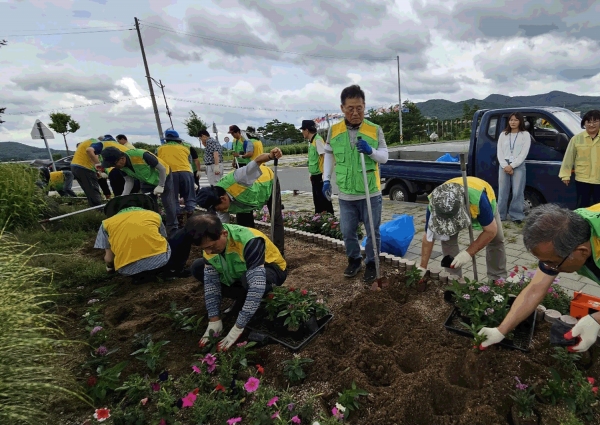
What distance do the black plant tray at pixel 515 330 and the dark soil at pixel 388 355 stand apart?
0.05 meters

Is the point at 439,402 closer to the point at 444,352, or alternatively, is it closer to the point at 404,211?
the point at 444,352

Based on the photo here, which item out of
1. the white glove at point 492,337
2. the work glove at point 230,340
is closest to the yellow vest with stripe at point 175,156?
the work glove at point 230,340

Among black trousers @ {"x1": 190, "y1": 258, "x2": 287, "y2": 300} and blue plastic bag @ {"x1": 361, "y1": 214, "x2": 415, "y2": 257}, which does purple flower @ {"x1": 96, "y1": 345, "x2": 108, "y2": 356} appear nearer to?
black trousers @ {"x1": 190, "y1": 258, "x2": 287, "y2": 300}

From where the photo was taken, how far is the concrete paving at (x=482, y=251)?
11.0 feet

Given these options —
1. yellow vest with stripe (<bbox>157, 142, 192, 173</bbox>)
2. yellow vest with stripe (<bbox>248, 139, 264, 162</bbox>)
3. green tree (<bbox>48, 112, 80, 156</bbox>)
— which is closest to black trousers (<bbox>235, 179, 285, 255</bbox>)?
yellow vest with stripe (<bbox>157, 142, 192, 173</bbox>)

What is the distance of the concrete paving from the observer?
11.0ft

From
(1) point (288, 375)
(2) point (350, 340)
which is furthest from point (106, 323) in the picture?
(2) point (350, 340)

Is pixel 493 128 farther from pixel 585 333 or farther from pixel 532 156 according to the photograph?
pixel 585 333

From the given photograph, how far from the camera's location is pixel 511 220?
17.9ft

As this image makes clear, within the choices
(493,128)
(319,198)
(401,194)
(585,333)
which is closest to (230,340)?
(585,333)

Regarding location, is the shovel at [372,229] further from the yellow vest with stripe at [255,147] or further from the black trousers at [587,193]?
the yellow vest with stripe at [255,147]

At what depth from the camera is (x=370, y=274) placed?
3391 millimetres

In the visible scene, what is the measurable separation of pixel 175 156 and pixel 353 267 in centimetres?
400

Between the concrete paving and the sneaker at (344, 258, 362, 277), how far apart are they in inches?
37.9
